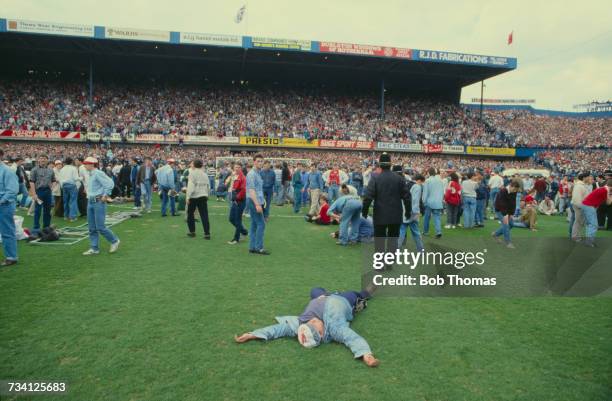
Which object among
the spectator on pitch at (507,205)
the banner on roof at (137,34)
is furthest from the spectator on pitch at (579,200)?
the banner on roof at (137,34)

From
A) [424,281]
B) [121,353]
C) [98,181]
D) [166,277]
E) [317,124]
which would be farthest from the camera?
[317,124]

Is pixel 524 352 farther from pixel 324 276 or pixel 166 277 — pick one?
pixel 166 277

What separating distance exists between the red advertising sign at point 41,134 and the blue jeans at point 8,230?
27.5 meters

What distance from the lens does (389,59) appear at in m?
34.5

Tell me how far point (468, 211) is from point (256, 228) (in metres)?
7.25

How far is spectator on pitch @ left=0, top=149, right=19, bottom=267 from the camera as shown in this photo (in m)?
6.25

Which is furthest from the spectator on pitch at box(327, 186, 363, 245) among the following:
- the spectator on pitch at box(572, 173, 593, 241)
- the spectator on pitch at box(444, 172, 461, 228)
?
the spectator on pitch at box(572, 173, 593, 241)

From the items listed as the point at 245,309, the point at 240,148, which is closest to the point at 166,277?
the point at 245,309

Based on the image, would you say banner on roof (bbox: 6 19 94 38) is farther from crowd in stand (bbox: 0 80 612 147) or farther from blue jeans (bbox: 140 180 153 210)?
blue jeans (bbox: 140 180 153 210)

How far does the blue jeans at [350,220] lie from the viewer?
8.82m

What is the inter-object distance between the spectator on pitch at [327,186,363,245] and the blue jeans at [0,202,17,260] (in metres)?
5.99

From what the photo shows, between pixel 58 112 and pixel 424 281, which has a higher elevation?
pixel 58 112

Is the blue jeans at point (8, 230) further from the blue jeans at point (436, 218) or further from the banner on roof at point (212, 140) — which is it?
the banner on roof at point (212, 140)

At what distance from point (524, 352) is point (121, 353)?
155 inches
